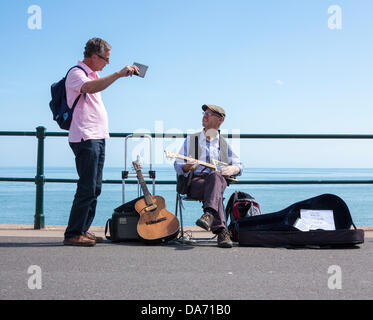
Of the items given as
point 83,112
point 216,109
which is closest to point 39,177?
point 83,112

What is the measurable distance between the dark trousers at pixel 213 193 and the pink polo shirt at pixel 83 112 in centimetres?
103

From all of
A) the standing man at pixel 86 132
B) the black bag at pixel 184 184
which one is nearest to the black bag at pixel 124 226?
the standing man at pixel 86 132

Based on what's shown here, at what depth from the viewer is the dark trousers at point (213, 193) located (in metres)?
4.33

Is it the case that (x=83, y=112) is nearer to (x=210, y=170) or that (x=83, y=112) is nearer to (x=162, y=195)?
(x=210, y=170)

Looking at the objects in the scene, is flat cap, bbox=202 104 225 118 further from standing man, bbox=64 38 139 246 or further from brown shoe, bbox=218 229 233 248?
brown shoe, bbox=218 229 233 248

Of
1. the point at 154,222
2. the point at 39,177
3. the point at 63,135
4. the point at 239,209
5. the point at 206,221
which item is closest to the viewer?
the point at 206,221

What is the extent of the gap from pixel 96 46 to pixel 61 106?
638 mm

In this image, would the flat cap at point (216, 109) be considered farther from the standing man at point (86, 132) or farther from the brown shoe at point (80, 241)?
the brown shoe at point (80, 241)

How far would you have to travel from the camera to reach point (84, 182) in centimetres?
430

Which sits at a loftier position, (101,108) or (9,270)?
(101,108)
